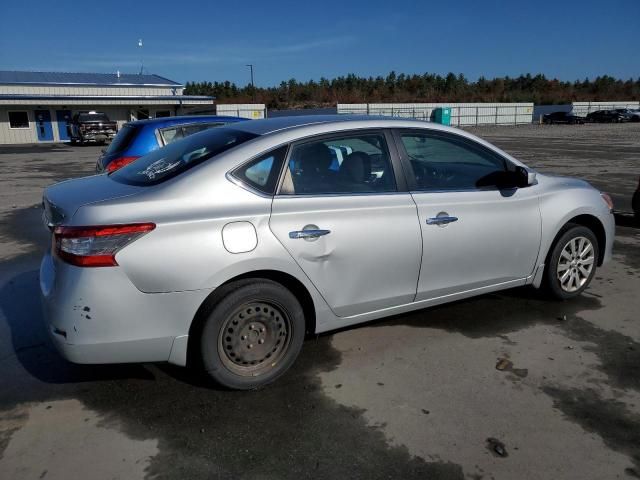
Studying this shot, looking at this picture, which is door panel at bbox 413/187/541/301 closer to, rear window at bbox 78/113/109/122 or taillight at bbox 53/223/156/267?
taillight at bbox 53/223/156/267

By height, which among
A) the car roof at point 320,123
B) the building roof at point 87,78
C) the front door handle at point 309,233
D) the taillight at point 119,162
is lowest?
the front door handle at point 309,233

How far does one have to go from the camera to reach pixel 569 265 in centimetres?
464

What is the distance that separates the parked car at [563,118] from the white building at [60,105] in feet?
116

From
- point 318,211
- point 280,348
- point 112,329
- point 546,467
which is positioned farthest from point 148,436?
point 546,467

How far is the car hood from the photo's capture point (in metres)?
3.01

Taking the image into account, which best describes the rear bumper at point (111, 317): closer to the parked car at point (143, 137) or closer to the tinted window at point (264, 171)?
the tinted window at point (264, 171)

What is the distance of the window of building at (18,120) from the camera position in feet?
115

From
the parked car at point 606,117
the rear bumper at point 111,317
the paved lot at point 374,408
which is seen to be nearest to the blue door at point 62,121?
the paved lot at point 374,408

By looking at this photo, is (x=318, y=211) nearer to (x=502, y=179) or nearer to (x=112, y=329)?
(x=112, y=329)

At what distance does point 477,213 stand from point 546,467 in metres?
1.86

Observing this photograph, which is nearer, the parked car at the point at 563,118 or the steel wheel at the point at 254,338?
the steel wheel at the point at 254,338

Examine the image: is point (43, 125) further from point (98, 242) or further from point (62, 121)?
point (98, 242)

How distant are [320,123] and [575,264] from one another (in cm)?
269

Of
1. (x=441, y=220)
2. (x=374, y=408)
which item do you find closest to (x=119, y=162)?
(x=441, y=220)
